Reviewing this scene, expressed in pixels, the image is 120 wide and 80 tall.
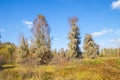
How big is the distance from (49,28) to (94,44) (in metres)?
19.5

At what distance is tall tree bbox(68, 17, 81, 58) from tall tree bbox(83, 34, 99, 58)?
6.42m

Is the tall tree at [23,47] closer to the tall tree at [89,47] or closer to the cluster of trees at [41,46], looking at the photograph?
the cluster of trees at [41,46]

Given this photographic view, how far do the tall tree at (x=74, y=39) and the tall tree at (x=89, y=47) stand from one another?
6416mm

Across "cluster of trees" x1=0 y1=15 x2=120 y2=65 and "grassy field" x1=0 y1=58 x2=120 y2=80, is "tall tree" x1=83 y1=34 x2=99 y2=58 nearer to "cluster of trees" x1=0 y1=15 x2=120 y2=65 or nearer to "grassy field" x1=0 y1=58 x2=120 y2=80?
"cluster of trees" x1=0 y1=15 x2=120 y2=65

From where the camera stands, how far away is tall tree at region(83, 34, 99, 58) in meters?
60.1

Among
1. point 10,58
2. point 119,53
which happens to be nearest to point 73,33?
point 10,58

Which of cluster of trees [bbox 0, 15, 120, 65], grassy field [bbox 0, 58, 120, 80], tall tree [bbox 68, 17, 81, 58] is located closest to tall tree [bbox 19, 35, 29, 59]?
cluster of trees [bbox 0, 15, 120, 65]

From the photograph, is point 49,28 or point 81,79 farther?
point 49,28

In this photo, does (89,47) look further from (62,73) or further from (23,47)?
(62,73)

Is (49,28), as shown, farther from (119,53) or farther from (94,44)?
(119,53)

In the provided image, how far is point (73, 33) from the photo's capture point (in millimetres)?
55062

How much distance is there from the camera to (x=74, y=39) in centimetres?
5466

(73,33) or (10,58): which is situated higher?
(73,33)

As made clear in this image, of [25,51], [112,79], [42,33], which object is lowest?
[112,79]
